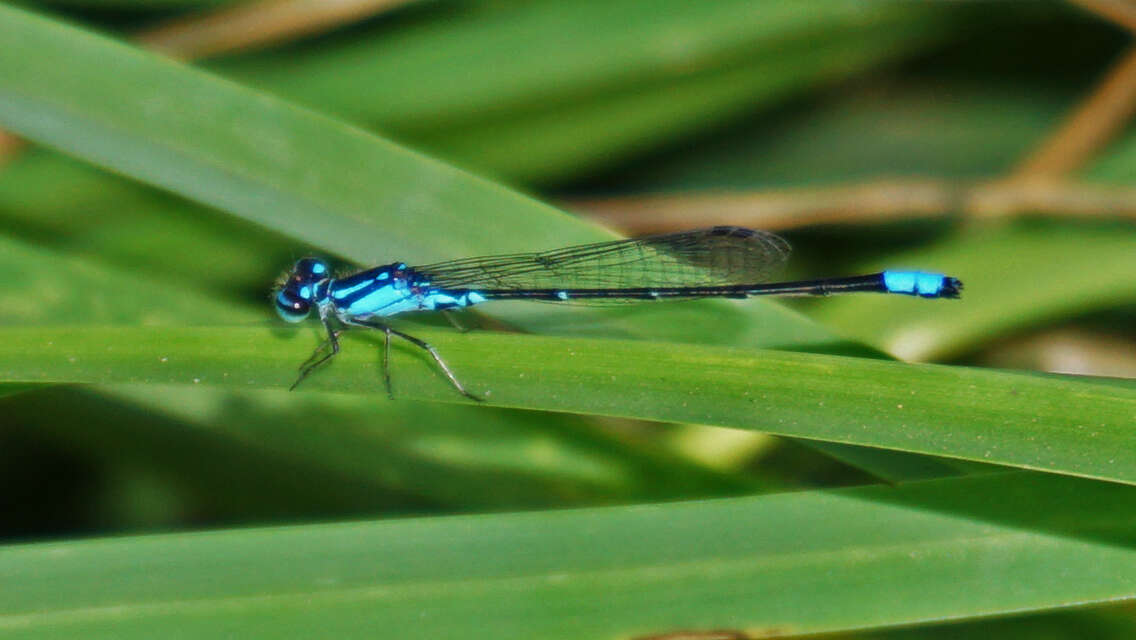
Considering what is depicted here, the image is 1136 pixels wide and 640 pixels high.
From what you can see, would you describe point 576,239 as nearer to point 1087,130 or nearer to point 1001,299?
point 1001,299

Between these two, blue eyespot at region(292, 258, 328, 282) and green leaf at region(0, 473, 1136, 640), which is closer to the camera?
green leaf at region(0, 473, 1136, 640)

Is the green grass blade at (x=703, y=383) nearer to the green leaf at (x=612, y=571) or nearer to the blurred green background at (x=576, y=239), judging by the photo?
the blurred green background at (x=576, y=239)

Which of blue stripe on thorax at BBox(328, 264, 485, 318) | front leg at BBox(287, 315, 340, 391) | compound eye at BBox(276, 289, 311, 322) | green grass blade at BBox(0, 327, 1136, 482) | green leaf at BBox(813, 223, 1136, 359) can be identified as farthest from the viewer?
green leaf at BBox(813, 223, 1136, 359)

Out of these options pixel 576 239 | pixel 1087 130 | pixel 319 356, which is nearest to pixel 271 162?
pixel 319 356

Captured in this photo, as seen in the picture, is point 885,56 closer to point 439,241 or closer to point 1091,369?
point 1091,369

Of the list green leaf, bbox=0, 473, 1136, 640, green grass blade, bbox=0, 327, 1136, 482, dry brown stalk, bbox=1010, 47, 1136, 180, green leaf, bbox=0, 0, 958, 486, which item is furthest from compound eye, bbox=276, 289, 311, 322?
dry brown stalk, bbox=1010, 47, 1136, 180

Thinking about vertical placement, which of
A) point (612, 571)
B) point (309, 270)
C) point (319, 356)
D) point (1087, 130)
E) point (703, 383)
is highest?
point (1087, 130)

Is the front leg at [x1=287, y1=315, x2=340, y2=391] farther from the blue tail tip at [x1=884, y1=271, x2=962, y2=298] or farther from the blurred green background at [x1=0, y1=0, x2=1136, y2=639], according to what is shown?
the blue tail tip at [x1=884, y1=271, x2=962, y2=298]

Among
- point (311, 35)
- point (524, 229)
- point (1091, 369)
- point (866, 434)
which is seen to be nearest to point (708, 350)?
point (866, 434)
